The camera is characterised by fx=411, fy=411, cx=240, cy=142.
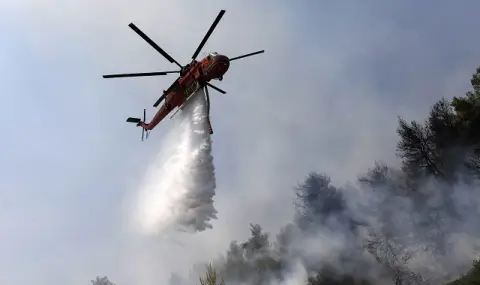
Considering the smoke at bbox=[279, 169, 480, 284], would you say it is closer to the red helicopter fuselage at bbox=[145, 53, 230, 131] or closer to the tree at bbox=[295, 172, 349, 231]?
the tree at bbox=[295, 172, 349, 231]

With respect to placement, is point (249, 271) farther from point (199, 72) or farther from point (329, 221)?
point (199, 72)

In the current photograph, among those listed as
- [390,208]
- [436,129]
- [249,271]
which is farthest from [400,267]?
[249,271]

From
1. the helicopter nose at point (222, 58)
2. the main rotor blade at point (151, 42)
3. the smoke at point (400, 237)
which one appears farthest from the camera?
the smoke at point (400, 237)

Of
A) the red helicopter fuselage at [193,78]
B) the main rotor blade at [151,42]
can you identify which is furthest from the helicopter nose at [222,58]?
the main rotor blade at [151,42]

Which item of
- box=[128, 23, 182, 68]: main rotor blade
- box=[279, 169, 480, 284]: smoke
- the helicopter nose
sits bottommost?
box=[279, 169, 480, 284]: smoke

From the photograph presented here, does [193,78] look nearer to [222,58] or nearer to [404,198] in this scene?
[222,58]

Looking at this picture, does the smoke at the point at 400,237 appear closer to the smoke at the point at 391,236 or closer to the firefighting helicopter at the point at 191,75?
the smoke at the point at 391,236

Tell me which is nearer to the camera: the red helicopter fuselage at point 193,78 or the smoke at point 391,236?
the red helicopter fuselage at point 193,78

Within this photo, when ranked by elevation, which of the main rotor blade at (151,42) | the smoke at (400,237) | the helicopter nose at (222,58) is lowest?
the smoke at (400,237)

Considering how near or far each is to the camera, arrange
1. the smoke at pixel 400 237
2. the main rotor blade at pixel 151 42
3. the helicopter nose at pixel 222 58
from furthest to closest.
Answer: the smoke at pixel 400 237 < the helicopter nose at pixel 222 58 < the main rotor blade at pixel 151 42

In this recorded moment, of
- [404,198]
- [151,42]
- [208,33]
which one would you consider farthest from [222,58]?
[404,198]

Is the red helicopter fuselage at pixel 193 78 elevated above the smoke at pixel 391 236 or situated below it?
above

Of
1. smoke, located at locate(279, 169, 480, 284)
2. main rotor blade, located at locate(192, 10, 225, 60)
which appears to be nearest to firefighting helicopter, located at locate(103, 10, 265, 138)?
main rotor blade, located at locate(192, 10, 225, 60)

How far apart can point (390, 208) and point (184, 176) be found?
78.0ft
